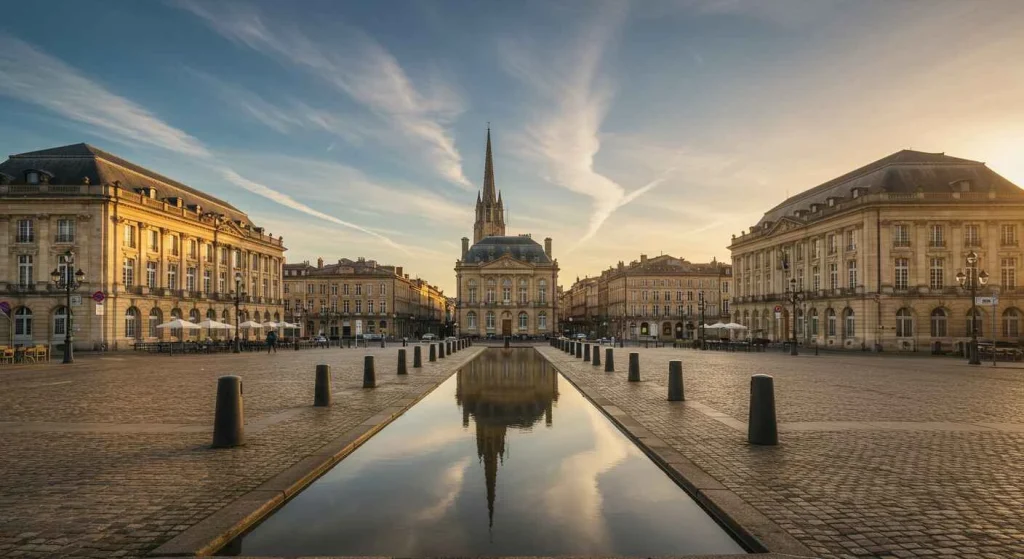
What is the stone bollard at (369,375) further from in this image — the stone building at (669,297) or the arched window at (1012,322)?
the stone building at (669,297)

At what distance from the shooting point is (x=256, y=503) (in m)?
6.22

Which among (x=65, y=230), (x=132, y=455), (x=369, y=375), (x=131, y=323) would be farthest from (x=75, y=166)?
(x=132, y=455)

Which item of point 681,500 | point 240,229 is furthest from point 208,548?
point 240,229

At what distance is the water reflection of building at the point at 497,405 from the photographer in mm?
8859

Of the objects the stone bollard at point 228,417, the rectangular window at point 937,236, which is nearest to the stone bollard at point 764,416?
the stone bollard at point 228,417

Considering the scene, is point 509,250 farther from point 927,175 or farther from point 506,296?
point 927,175

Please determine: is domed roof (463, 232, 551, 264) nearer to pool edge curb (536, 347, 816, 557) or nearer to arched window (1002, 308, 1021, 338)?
arched window (1002, 308, 1021, 338)

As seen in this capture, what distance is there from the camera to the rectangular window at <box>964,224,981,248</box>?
54.0m

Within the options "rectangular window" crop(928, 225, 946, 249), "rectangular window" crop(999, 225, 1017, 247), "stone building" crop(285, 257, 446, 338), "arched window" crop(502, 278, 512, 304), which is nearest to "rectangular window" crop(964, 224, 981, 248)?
"rectangular window" crop(928, 225, 946, 249)

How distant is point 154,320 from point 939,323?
66.8 meters

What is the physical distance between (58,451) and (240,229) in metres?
72.1

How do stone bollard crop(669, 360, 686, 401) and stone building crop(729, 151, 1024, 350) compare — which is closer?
stone bollard crop(669, 360, 686, 401)

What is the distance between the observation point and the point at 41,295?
169ft

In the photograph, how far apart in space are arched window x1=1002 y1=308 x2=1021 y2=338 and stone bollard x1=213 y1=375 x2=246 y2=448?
62.2m
